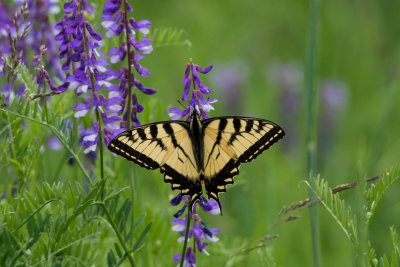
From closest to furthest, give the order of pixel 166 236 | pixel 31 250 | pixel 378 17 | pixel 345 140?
pixel 31 250
pixel 166 236
pixel 345 140
pixel 378 17

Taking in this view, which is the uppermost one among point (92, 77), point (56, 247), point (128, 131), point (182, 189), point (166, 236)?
point (92, 77)

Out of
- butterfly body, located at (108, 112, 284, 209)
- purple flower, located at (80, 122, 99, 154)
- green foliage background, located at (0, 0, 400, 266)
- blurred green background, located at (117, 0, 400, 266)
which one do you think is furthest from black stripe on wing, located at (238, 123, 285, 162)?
blurred green background, located at (117, 0, 400, 266)

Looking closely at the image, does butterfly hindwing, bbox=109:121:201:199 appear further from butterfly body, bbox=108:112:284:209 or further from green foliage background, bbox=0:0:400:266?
green foliage background, bbox=0:0:400:266

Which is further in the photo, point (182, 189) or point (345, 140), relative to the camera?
point (345, 140)

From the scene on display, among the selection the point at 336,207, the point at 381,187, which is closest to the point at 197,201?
the point at 336,207

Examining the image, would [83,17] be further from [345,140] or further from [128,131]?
[345,140]

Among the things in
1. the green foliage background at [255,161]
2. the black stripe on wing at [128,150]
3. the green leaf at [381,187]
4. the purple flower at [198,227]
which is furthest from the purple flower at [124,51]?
the green leaf at [381,187]

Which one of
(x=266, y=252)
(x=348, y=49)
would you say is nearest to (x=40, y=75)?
(x=266, y=252)
